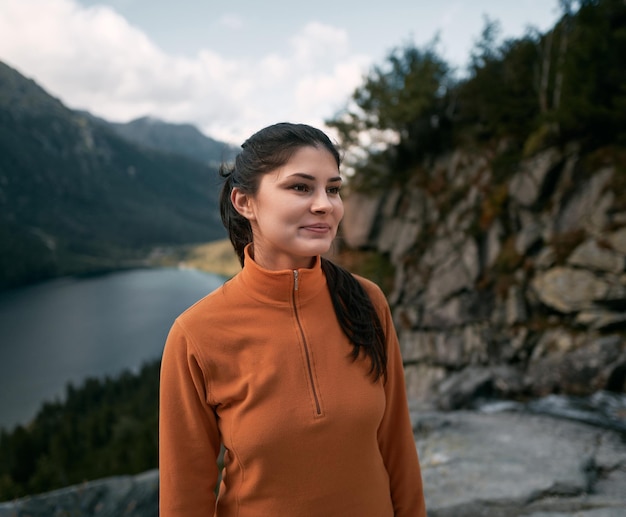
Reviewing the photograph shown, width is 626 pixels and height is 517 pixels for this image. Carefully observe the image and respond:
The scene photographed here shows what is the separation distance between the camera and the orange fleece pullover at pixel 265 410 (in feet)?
5.76

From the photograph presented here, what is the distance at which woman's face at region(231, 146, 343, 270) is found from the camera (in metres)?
1.76

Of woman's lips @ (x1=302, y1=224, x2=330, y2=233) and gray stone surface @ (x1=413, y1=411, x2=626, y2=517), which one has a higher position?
woman's lips @ (x1=302, y1=224, x2=330, y2=233)

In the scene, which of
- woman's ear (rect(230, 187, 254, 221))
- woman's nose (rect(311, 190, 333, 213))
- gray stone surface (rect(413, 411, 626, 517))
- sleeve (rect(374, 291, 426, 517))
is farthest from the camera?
gray stone surface (rect(413, 411, 626, 517))

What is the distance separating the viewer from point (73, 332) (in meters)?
82.2

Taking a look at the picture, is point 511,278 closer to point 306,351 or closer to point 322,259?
point 322,259

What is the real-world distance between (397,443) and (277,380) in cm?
91

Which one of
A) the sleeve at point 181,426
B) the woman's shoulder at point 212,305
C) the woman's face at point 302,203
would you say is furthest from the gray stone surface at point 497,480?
the woman's face at point 302,203

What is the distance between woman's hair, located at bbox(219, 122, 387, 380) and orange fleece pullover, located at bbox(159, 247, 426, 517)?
0.33 feet

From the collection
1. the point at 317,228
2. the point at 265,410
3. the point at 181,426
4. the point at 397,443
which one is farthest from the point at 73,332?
the point at 317,228

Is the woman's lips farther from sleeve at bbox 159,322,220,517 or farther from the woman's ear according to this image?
sleeve at bbox 159,322,220,517

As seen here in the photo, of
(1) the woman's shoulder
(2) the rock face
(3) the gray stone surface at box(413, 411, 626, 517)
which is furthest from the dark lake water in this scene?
(1) the woman's shoulder

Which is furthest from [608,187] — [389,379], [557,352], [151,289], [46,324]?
[151,289]

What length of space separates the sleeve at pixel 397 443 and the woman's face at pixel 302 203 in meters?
0.63

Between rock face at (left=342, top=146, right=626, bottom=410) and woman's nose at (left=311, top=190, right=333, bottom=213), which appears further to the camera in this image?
rock face at (left=342, top=146, right=626, bottom=410)
